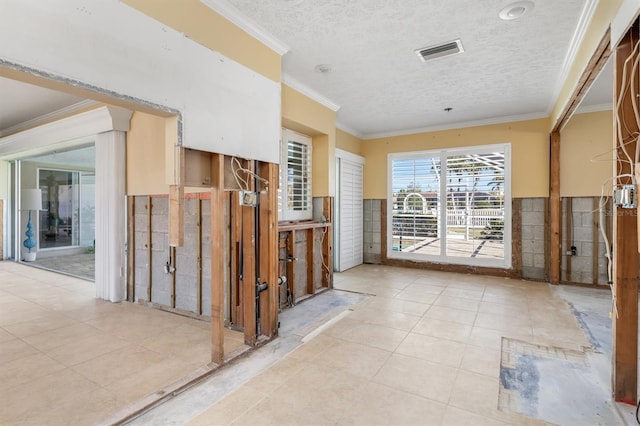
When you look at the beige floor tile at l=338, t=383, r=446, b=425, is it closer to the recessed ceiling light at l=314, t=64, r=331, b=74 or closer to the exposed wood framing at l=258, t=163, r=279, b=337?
the exposed wood framing at l=258, t=163, r=279, b=337

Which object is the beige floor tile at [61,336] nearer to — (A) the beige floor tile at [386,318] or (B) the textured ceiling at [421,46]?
(A) the beige floor tile at [386,318]

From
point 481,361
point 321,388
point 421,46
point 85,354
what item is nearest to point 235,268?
point 85,354

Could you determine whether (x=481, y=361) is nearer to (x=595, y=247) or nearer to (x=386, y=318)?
(x=386, y=318)

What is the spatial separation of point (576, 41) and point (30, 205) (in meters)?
9.90

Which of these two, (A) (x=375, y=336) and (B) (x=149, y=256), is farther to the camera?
(B) (x=149, y=256)

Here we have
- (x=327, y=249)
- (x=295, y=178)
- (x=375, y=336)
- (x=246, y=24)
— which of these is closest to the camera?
(x=246, y=24)

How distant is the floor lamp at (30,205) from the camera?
694 cm

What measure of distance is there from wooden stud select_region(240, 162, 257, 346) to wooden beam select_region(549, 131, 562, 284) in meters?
4.89

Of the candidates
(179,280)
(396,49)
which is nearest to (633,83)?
(396,49)

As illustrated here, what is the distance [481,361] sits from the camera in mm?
2512

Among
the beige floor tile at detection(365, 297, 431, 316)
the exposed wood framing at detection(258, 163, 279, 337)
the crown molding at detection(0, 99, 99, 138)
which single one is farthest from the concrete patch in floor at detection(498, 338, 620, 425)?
the crown molding at detection(0, 99, 99, 138)

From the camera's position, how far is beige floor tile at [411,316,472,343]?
9.79 ft

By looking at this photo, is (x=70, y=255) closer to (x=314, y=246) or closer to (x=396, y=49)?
(x=314, y=246)

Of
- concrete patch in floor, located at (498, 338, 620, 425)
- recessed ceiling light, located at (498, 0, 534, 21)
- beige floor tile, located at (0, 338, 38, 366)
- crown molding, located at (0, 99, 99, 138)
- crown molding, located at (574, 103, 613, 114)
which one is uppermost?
recessed ceiling light, located at (498, 0, 534, 21)
